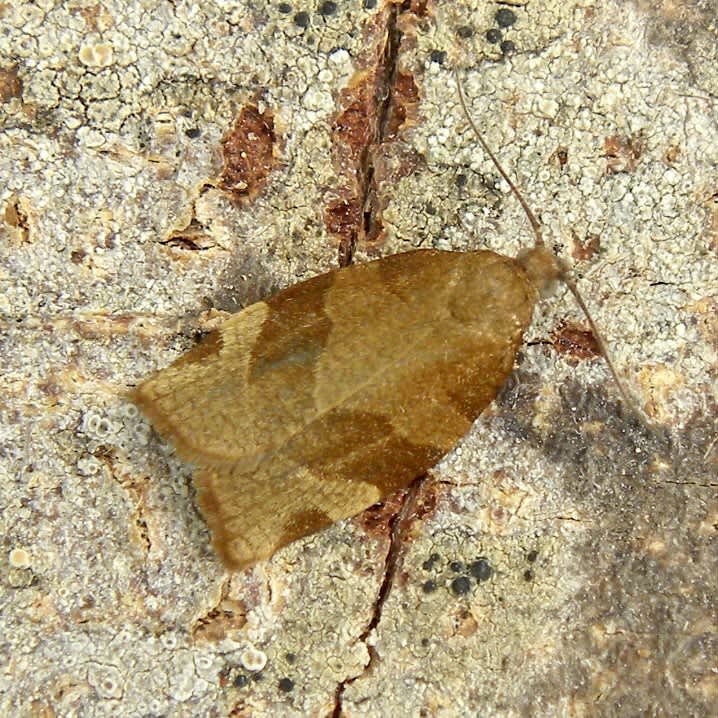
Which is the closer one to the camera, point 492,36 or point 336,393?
point 336,393

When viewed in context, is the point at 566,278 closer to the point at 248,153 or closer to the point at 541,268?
the point at 541,268

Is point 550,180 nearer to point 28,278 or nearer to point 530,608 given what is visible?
point 530,608

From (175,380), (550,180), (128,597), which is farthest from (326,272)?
(128,597)

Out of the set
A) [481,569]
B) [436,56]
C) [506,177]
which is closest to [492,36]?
[436,56]

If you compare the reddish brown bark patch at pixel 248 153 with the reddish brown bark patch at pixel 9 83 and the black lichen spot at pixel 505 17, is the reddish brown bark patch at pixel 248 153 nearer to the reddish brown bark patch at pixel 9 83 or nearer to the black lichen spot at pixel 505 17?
the reddish brown bark patch at pixel 9 83

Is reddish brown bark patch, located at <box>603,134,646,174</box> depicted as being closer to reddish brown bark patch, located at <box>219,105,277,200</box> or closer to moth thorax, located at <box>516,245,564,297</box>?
moth thorax, located at <box>516,245,564,297</box>

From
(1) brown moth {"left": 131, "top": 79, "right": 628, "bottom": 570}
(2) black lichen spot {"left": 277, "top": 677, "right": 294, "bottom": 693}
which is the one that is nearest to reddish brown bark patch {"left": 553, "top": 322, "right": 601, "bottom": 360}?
(1) brown moth {"left": 131, "top": 79, "right": 628, "bottom": 570}
